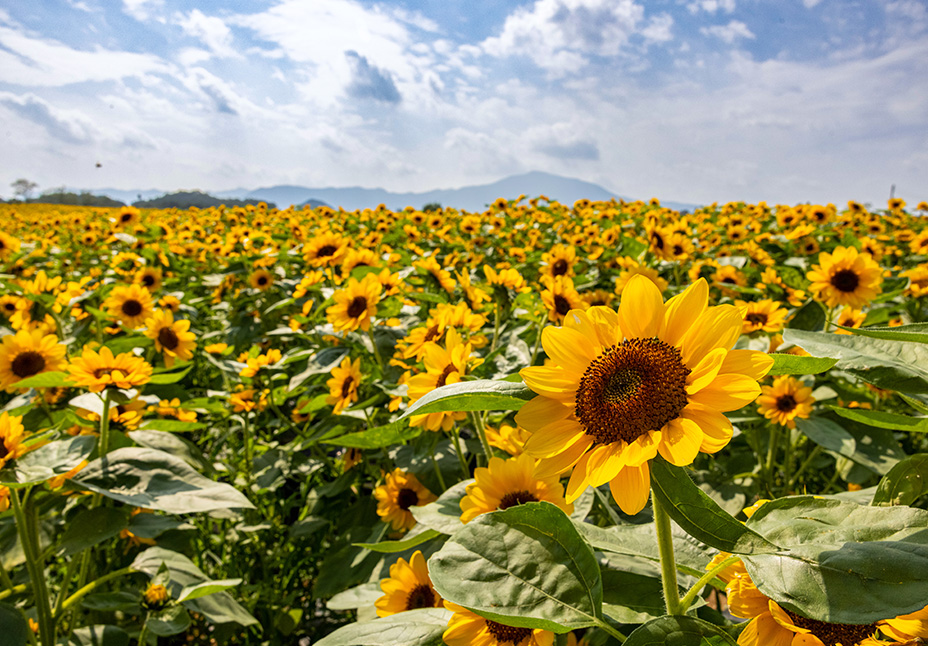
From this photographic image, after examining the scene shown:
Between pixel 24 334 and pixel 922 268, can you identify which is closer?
pixel 24 334

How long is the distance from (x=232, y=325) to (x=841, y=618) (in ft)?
13.0

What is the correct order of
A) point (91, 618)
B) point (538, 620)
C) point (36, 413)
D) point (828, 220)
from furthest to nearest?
point (828, 220), point (36, 413), point (91, 618), point (538, 620)

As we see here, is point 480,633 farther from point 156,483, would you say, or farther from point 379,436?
point 156,483

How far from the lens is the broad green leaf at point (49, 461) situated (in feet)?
3.53

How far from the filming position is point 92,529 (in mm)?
1262

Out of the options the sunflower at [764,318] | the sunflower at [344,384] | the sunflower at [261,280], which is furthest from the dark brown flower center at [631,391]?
the sunflower at [261,280]

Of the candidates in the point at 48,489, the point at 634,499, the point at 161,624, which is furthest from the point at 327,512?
the point at 634,499

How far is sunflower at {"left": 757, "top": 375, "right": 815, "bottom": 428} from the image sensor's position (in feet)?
5.90

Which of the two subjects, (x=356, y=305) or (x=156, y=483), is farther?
(x=356, y=305)

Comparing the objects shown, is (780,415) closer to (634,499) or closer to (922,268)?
(634,499)

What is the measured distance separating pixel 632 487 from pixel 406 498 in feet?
3.86

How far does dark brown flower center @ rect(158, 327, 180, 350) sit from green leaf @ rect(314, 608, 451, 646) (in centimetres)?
206

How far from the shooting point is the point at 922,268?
2.78 meters

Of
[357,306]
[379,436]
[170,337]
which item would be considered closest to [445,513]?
[379,436]
